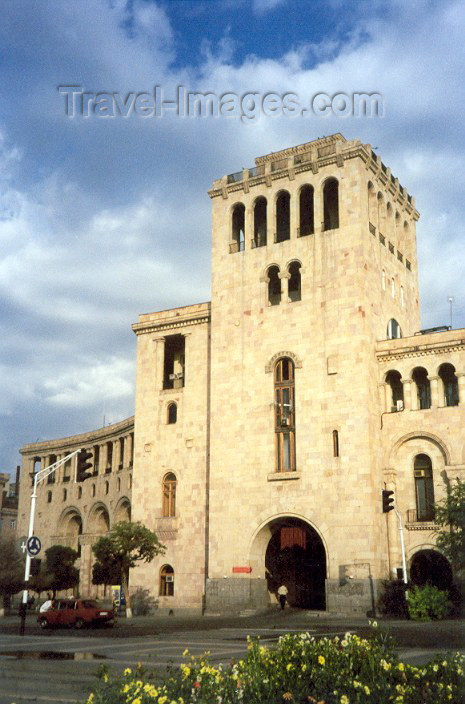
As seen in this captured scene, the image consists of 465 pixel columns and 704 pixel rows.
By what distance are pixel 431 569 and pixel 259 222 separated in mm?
23861

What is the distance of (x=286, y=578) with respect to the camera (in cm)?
4594

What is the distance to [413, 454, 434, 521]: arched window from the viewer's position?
40.7m

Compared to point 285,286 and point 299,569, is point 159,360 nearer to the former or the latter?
point 285,286

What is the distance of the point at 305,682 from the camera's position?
8.84m

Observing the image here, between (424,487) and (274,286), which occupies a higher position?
(274,286)

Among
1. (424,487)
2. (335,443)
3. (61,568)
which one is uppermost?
(335,443)

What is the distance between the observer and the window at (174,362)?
168 ft

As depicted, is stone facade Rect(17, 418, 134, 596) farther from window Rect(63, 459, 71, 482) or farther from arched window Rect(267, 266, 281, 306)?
arched window Rect(267, 266, 281, 306)

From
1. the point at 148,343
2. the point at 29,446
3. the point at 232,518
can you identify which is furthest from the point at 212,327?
the point at 29,446


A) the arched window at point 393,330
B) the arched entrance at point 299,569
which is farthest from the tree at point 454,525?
the arched window at point 393,330

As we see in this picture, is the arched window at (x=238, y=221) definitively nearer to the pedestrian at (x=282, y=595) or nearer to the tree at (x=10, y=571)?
the pedestrian at (x=282, y=595)

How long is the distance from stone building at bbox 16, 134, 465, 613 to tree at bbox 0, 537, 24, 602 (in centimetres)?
1265

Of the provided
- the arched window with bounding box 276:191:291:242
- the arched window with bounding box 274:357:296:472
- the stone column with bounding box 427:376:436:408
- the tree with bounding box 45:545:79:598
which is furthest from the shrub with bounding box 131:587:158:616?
the arched window with bounding box 276:191:291:242

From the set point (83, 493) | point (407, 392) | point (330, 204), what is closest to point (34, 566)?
point (407, 392)
